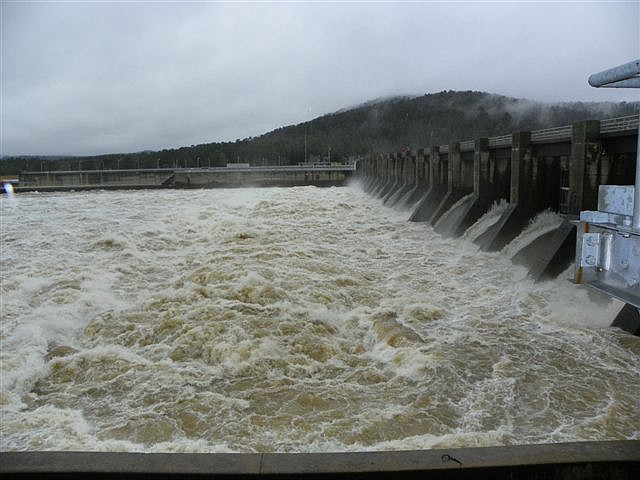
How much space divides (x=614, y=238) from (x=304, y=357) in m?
5.24

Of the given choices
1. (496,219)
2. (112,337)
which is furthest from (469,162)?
(112,337)

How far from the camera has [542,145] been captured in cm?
1552

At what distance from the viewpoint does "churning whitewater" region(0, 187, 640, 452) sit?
5.36 meters

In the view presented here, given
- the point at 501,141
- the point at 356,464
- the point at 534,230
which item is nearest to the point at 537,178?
the point at 534,230

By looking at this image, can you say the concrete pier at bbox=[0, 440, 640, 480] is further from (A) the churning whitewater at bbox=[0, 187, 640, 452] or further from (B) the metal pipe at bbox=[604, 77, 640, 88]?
(B) the metal pipe at bbox=[604, 77, 640, 88]

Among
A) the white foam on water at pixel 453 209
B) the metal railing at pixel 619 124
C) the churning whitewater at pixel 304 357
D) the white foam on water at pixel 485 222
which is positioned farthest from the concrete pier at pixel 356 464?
the white foam on water at pixel 453 209

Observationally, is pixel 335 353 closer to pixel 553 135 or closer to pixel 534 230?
pixel 534 230

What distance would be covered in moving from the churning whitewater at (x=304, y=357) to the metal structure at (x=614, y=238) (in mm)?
2889

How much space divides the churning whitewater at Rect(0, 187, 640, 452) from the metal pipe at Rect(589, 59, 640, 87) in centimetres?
354

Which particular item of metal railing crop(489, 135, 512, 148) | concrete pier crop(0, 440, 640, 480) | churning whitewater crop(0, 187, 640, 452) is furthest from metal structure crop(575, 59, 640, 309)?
metal railing crop(489, 135, 512, 148)

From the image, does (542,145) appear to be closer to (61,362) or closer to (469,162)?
(469,162)

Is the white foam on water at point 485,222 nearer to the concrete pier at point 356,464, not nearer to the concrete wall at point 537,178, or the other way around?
the concrete wall at point 537,178

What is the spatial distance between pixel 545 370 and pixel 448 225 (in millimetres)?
12681

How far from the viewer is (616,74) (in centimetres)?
249
